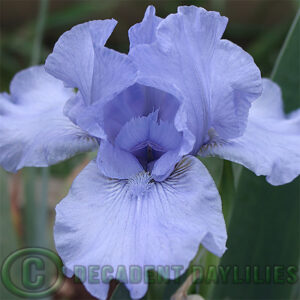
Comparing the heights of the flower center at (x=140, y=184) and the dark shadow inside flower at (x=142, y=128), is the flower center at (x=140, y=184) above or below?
below

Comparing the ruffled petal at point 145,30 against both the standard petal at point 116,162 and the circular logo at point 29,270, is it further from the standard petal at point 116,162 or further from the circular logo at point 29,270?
the circular logo at point 29,270

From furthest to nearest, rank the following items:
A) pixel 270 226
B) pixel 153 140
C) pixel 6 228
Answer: pixel 6 228 → pixel 270 226 → pixel 153 140

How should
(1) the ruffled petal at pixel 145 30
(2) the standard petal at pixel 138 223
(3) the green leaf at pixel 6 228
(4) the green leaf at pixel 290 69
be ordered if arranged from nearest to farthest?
(2) the standard petal at pixel 138 223, (1) the ruffled petal at pixel 145 30, (4) the green leaf at pixel 290 69, (3) the green leaf at pixel 6 228

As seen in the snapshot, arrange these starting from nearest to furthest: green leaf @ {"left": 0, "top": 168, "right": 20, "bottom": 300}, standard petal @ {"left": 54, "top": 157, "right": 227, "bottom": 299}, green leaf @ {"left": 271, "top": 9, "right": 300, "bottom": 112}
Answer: standard petal @ {"left": 54, "top": 157, "right": 227, "bottom": 299} < green leaf @ {"left": 271, "top": 9, "right": 300, "bottom": 112} < green leaf @ {"left": 0, "top": 168, "right": 20, "bottom": 300}

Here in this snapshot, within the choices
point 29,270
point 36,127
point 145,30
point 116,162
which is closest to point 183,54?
point 145,30

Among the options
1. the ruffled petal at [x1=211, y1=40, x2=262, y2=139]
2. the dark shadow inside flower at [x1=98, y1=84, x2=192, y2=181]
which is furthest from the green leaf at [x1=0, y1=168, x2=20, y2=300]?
the ruffled petal at [x1=211, y1=40, x2=262, y2=139]

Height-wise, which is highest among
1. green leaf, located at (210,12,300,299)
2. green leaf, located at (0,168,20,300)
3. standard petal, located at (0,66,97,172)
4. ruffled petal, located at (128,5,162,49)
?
ruffled petal, located at (128,5,162,49)

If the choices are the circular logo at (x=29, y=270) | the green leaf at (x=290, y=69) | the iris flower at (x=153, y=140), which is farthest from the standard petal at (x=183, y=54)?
the circular logo at (x=29, y=270)

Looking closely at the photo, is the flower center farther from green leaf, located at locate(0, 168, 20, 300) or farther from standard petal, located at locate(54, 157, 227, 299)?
green leaf, located at locate(0, 168, 20, 300)

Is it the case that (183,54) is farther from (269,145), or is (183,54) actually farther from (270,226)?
(270,226)
